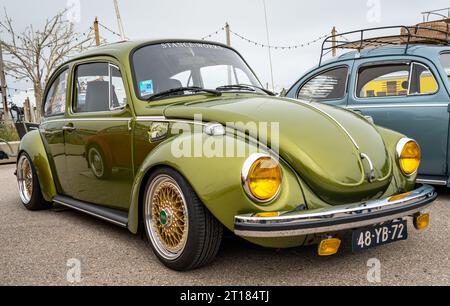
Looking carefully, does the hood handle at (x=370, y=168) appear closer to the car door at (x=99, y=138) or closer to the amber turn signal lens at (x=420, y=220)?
the amber turn signal lens at (x=420, y=220)

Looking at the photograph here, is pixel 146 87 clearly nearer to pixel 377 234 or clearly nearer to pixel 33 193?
pixel 377 234

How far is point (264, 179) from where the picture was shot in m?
2.81

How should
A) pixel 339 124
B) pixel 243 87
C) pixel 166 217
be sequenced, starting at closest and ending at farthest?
pixel 166 217 → pixel 339 124 → pixel 243 87

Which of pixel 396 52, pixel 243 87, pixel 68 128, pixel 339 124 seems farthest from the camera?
pixel 396 52

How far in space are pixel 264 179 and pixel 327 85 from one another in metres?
3.96

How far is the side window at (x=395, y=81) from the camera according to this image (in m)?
5.51

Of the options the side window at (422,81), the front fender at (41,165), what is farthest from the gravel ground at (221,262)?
the side window at (422,81)

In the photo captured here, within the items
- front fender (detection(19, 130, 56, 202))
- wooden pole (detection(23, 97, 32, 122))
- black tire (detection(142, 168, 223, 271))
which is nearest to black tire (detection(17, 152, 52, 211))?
front fender (detection(19, 130, 56, 202))

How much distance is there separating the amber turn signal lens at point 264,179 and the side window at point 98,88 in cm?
157

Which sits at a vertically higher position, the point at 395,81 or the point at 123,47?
the point at 123,47

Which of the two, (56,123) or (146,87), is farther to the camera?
(56,123)

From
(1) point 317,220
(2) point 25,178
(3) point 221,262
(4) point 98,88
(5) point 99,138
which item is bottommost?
(3) point 221,262

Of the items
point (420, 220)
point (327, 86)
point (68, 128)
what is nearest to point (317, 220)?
point (420, 220)

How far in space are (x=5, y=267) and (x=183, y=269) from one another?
137 centimetres
